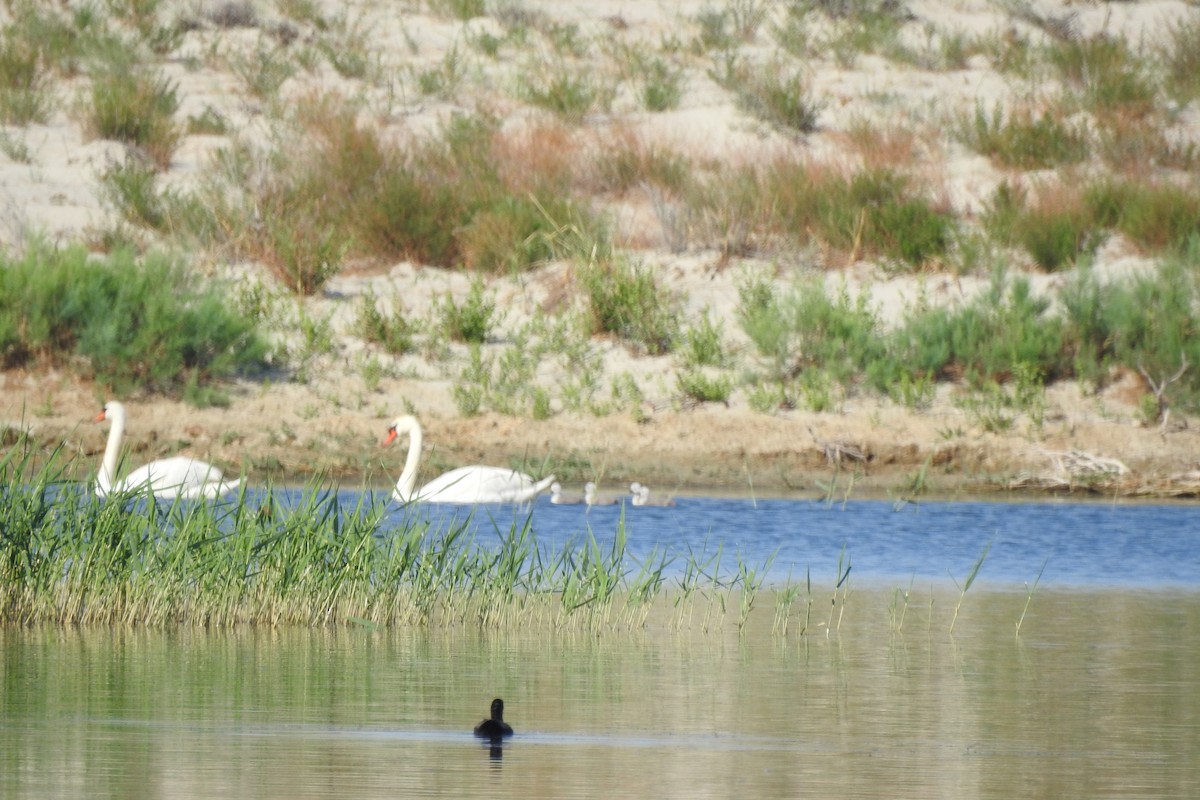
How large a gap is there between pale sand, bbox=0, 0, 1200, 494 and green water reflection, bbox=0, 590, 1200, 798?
5.10 meters

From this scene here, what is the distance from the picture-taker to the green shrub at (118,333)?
18438 millimetres

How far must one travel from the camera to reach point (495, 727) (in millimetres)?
7277

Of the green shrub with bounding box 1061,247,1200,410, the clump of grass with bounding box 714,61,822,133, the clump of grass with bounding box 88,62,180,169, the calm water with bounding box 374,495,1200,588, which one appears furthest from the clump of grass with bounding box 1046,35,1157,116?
the clump of grass with bounding box 88,62,180,169

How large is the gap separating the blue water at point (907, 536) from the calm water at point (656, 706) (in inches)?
30.7

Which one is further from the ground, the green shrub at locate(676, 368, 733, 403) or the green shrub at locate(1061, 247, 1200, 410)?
the green shrub at locate(1061, 247, 1200, 410)

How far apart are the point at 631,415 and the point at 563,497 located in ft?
7.87

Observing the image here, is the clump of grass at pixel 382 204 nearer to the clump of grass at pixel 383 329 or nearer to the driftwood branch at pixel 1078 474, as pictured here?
the clump of grass at pixel 383 329

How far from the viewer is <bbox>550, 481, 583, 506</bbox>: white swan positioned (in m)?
16.1

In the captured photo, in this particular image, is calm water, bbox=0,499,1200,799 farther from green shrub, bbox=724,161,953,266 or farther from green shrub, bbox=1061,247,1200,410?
green shrub, bbox=724,161,953,266

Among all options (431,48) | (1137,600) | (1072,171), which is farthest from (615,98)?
(1137,600)

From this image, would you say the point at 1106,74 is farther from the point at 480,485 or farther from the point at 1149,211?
the point at 480,485

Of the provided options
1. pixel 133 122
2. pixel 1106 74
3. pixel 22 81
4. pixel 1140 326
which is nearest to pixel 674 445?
pixel 1140 326

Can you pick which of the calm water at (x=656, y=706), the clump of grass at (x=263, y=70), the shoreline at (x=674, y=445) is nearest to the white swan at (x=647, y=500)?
the shoreline at (x=674, y=445)

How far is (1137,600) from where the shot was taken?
12.1 metres
